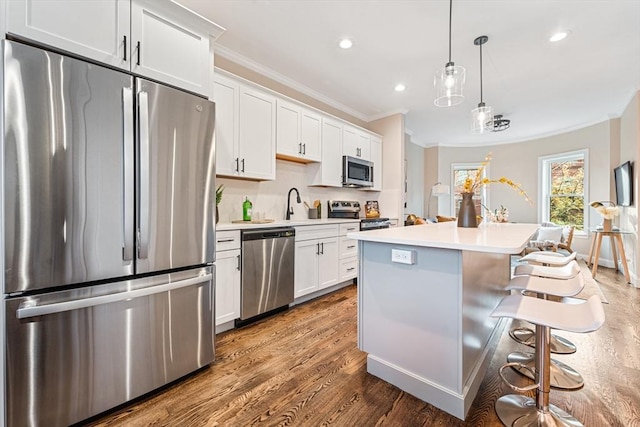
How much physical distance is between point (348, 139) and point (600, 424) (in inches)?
145

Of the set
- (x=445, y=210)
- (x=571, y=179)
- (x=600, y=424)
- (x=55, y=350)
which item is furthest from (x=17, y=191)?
(x=571, y=179)

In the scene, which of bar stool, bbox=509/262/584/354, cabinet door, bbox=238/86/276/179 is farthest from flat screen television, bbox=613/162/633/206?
cabinet door, bbox=238/86/276/179

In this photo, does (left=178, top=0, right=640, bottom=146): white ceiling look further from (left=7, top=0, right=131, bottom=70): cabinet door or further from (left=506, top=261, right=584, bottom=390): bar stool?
(left=506, top=261, right=584, bottom=390): bar stool

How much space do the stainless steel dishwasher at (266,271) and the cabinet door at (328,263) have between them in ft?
1.66

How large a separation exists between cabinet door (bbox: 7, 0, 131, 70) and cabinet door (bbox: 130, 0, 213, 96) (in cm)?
6

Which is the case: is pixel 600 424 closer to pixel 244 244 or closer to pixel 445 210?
pixel 244 244

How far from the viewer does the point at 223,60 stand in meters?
3.04

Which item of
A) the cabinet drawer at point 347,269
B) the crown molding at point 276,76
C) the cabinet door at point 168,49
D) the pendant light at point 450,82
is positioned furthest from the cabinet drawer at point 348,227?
the cabinet door at point 168,49

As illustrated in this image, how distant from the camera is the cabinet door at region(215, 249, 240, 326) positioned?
2.37 metres

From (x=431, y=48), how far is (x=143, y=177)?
9.82ft

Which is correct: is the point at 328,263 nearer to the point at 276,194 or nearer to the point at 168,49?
the point at 276,194

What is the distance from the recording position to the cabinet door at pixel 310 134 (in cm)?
351

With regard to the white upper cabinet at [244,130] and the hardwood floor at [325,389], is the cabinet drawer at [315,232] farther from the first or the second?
the hardwood floor at [325,389]

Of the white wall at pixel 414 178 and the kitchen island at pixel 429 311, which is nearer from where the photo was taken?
the kitchen island at pixel 429 311
